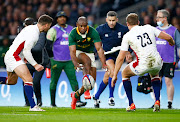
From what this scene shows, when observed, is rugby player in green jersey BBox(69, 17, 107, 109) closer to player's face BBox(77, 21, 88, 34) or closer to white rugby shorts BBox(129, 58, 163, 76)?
player's face BBox(77, 21, 88, 34)

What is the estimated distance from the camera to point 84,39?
39.5ft

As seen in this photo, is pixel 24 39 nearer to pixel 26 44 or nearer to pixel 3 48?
pixel 26 44

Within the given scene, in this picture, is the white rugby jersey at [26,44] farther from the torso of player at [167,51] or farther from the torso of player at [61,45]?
the torso of player at [167,51]

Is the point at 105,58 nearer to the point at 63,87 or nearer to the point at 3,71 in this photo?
the point at 63,87

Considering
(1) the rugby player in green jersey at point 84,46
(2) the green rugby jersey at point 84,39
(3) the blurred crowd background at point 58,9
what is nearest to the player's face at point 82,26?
(1) the rugby player in green jersey at point 84,46

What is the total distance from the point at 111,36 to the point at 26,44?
3.36m

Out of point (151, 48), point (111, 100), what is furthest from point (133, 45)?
point (111, 100)

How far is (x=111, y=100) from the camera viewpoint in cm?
1281

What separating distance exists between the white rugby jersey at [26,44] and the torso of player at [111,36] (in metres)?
2.96

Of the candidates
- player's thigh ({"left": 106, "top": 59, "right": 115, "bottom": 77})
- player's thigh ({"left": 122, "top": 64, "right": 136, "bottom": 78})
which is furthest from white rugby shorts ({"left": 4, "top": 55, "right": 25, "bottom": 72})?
player's thigh ({"left": 106, "top": 59, "right": 115, "bottom": 77})

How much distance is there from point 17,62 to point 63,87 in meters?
4.44

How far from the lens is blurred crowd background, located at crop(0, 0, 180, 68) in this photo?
17375 mm

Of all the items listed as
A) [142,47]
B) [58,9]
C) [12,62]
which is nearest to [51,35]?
[12,62]

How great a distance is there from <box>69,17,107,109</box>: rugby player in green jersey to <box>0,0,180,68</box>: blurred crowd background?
193 inches
